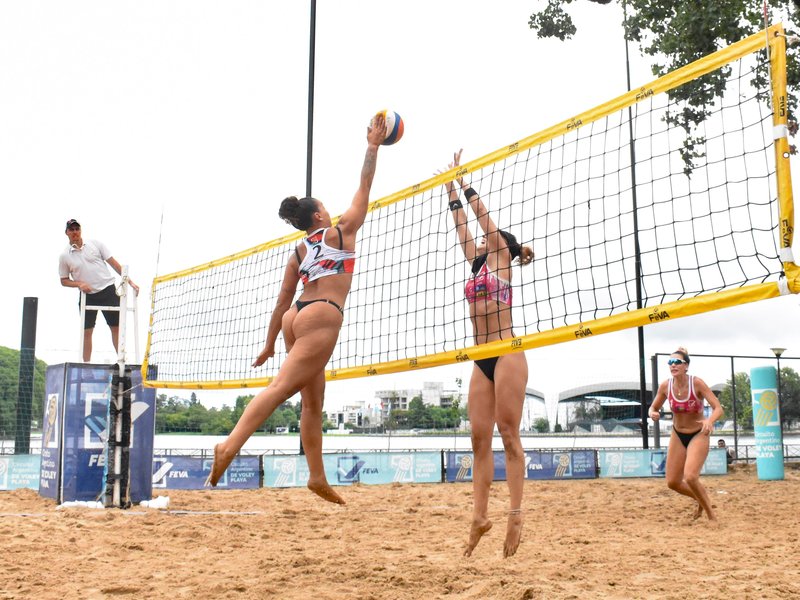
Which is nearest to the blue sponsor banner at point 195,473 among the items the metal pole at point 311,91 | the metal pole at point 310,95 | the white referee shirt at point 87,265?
the metal pole at point 310,95

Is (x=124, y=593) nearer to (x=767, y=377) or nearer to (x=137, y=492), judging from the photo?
(x=137, y=492)

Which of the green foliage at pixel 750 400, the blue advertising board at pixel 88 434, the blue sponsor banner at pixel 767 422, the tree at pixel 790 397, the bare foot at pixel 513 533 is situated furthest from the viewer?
the tree at pixel 790 397

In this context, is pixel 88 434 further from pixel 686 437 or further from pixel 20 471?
pixel 686 437

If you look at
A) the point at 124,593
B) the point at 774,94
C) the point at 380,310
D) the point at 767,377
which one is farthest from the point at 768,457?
the point at 124,593

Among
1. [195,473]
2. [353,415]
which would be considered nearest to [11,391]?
[195,473]

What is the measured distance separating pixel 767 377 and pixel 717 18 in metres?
6.19

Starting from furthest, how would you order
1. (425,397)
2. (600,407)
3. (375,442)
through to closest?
(600,407) → (425,397) → (375,442)

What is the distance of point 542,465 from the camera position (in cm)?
1370

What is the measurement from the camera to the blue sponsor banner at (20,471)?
10.7 meters

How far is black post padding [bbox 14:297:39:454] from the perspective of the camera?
11.5m

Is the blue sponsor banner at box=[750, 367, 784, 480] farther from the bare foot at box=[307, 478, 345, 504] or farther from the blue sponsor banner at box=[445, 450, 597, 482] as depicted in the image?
the bare foot at box=[307, 478, 345, 504]

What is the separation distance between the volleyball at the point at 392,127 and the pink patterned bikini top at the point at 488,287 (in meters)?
0.98

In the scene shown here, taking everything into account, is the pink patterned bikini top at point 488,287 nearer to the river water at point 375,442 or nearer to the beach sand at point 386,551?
the beach sand at point 386,551

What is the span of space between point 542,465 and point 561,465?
0.40m
